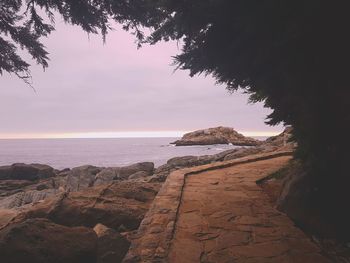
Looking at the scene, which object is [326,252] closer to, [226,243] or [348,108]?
[226,243]

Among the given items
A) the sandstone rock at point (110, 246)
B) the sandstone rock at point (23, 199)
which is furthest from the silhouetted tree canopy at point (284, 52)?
the sandstone rock at point (23, 199)

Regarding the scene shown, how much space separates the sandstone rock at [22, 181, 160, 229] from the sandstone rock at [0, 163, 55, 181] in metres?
20.8

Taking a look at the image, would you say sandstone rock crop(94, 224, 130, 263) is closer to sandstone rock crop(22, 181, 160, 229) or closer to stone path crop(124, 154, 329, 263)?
stone path crop(124, 154, 329, 263)

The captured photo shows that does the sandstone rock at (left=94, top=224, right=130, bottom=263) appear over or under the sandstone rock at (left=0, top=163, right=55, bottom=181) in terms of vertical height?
over

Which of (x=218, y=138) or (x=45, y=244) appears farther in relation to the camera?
(x=218, y=138)

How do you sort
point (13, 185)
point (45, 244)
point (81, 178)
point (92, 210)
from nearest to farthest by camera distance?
A: point (45, 244) < point (92, 210) < point (81, 178) < point (13, 185)

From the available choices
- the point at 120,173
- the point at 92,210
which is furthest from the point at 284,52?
the point at 120,173

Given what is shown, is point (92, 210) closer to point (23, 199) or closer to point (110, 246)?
point (110, 246)

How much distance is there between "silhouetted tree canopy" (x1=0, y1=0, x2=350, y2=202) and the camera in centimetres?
374

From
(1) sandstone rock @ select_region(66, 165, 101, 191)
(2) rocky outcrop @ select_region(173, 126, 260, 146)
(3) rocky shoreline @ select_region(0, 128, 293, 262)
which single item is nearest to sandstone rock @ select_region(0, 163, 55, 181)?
(1) sandstone rock @ select_region(66, 165, 101, 191)

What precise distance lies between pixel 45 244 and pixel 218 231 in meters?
2.39

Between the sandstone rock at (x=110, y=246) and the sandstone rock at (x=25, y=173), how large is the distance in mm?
23360

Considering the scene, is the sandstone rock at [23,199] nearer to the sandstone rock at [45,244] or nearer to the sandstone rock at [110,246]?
the sandstone rock at [110,246]

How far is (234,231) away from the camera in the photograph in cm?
442
